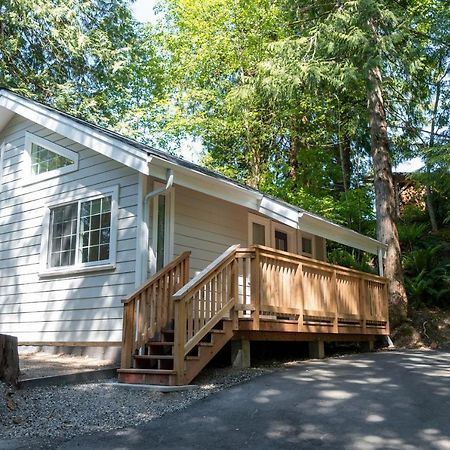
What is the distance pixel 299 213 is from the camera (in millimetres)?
9156

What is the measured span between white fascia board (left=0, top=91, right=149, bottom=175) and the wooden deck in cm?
179

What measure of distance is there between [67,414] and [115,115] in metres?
18.3

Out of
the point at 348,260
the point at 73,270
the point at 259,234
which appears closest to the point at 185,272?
the point at 73,270

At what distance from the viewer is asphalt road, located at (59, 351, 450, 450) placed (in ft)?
14.2

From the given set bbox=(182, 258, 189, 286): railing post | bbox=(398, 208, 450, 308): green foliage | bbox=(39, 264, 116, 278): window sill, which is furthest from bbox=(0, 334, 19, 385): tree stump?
bbox=(398, 208, 450, 308): green foliage

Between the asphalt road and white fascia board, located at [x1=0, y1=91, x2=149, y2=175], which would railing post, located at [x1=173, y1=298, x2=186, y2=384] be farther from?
white fascia board, located at [x1=0, y1=91, x2=149, y2=175]

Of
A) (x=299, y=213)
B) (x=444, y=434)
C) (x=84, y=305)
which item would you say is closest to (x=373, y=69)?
(x=299, y=213)

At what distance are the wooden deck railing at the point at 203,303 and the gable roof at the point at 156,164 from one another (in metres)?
1.60

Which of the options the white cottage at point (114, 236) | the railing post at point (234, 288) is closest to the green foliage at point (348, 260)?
the white cottage at point (114, 236)

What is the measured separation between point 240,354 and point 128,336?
169 cm

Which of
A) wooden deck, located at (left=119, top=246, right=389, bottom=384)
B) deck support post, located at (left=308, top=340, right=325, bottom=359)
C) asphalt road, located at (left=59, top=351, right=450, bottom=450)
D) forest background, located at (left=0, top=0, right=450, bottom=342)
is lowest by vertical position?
asphalt road, located at (left=59, top=351, right=450, bottom=450)

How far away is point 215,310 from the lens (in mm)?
7168

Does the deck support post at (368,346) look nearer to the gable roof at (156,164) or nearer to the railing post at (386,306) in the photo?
the railing post at (386,306)

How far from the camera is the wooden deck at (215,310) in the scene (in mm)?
6625
